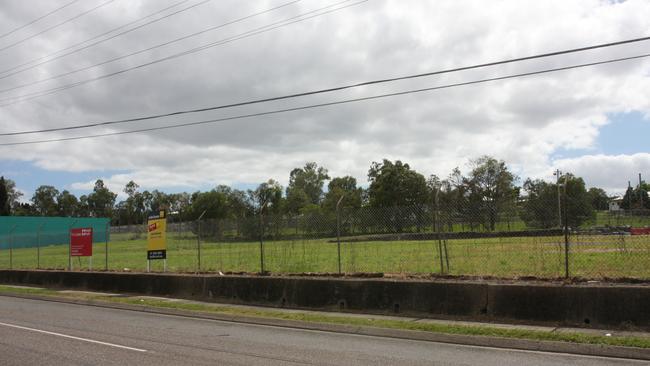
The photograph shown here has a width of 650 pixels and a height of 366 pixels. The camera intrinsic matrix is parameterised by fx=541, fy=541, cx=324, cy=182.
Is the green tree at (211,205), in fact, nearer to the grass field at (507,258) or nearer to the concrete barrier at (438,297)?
the grass field at (507,258)

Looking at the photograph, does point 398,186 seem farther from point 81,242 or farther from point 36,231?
point 81,242

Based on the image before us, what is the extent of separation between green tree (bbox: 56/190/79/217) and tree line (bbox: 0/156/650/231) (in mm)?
280

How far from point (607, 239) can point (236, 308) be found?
9580mm

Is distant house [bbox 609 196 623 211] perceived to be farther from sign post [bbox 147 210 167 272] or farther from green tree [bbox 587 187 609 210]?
sign post [bbox 147 210 167 272]

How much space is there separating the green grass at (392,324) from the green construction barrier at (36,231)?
53.0m

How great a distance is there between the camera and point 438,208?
42.4 feet

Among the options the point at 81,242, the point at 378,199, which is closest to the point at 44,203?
the point at 378,199

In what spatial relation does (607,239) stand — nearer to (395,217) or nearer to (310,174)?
(395,217)

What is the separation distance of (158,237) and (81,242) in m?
5.06

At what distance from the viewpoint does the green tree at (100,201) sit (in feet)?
557

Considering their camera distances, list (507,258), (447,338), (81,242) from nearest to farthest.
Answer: (447,338) < (507,258) < (81,242)

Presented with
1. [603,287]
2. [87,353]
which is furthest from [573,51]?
[87,353]

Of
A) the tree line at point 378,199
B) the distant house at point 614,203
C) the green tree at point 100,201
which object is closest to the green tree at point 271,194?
the tree line at point 378,199

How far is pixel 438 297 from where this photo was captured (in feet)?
39.0
